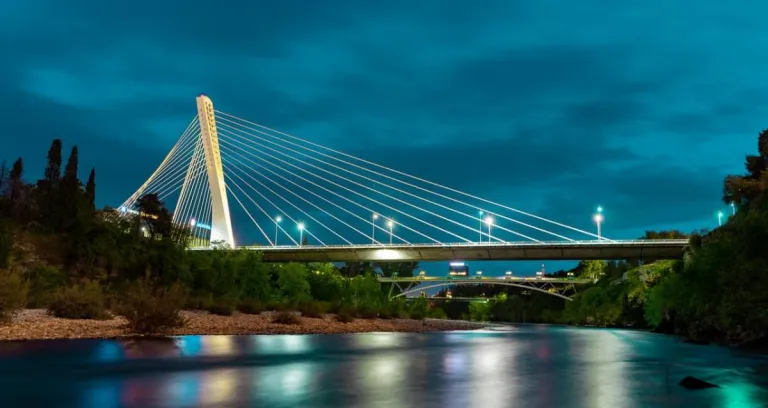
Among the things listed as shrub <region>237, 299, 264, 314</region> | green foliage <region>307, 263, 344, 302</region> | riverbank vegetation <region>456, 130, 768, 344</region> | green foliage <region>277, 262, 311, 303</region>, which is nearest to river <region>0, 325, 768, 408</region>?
riverbank vegetation <region>456, 130, 768, 344</region>

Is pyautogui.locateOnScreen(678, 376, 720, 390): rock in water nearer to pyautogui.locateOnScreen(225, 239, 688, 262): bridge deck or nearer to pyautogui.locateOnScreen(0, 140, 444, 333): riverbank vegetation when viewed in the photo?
→ pyautogui.locateOnScreen(0, 140, 444, 333): riverbank vegetation

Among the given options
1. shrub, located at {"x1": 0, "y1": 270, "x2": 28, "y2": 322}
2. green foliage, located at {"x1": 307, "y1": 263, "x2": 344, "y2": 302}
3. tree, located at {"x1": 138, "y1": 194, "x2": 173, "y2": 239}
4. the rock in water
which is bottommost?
the rock in water

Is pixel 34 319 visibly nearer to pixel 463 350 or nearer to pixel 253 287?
pixel 463 350

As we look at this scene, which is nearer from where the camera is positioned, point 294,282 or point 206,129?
point 206,129

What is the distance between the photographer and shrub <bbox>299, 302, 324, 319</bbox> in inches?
2058

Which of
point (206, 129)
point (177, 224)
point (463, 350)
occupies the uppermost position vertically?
point (206, 129)

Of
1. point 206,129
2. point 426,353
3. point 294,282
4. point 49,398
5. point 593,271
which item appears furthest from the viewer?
point 593,271

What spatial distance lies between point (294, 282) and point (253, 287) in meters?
6.61

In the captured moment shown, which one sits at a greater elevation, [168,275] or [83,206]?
[83,206]

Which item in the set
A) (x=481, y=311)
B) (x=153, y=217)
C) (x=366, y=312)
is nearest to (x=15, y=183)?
(x=153, y=217)

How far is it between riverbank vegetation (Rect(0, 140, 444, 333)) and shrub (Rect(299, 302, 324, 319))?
93 mm

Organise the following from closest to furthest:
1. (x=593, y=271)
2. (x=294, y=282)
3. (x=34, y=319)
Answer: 1. (x=34, y=319)
2. (x=294, y=282)
3. (x=593, y=271)

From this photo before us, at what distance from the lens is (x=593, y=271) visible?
11150 cm

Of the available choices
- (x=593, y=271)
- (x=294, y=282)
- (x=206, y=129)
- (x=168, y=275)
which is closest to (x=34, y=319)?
(x=168, y=275)
